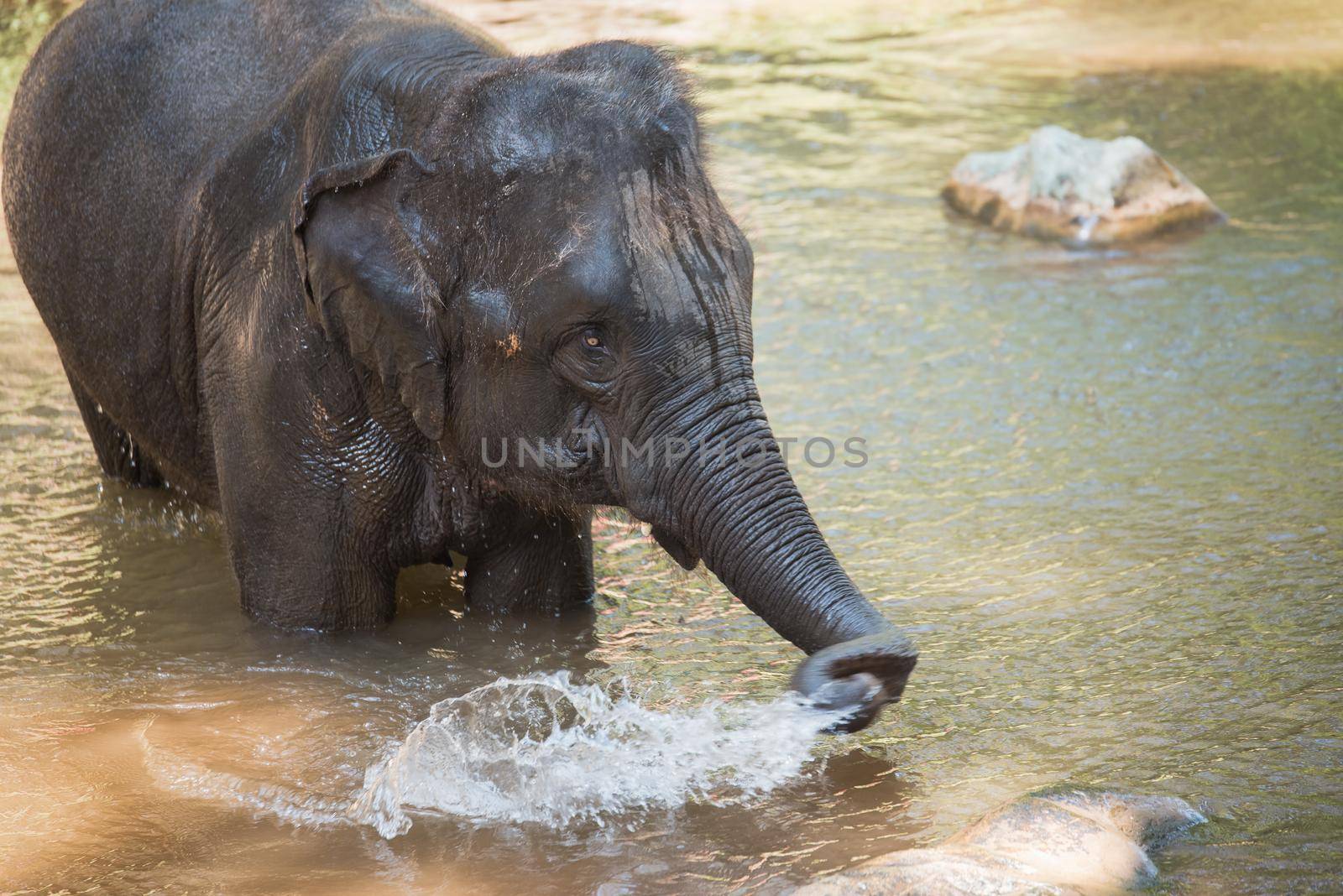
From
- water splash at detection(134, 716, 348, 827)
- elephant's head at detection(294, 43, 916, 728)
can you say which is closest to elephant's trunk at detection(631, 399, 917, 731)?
elephant's head at detection(294, 43, 916, 728)

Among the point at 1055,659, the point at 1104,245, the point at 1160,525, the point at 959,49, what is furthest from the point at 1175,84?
the point at 1055,659

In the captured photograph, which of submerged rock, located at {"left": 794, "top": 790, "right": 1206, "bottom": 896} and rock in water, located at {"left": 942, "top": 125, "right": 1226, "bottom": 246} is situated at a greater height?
A: rock in water, located at {"left": 942, "top": 125, "right": 1226, "bottom": 246}

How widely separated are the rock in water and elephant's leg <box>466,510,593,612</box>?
5.59m

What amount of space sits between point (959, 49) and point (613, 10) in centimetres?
388

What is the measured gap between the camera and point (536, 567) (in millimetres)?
5566

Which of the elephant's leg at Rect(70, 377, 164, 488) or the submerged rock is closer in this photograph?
the submerged rock

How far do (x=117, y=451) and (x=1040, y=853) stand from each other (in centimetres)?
479

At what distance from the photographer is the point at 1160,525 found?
21.0ft

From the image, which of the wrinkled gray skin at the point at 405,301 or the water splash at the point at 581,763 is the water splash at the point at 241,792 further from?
the wrinkled gray skin at the point at 405,301

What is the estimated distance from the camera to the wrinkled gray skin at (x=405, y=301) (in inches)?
166

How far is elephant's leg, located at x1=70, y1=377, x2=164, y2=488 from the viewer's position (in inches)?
279

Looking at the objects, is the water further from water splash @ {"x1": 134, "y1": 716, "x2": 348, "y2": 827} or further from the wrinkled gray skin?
the wrinkled gray skin

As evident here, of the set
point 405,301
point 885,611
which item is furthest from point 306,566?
point 885,611

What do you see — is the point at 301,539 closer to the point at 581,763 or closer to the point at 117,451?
the point at 581,763
